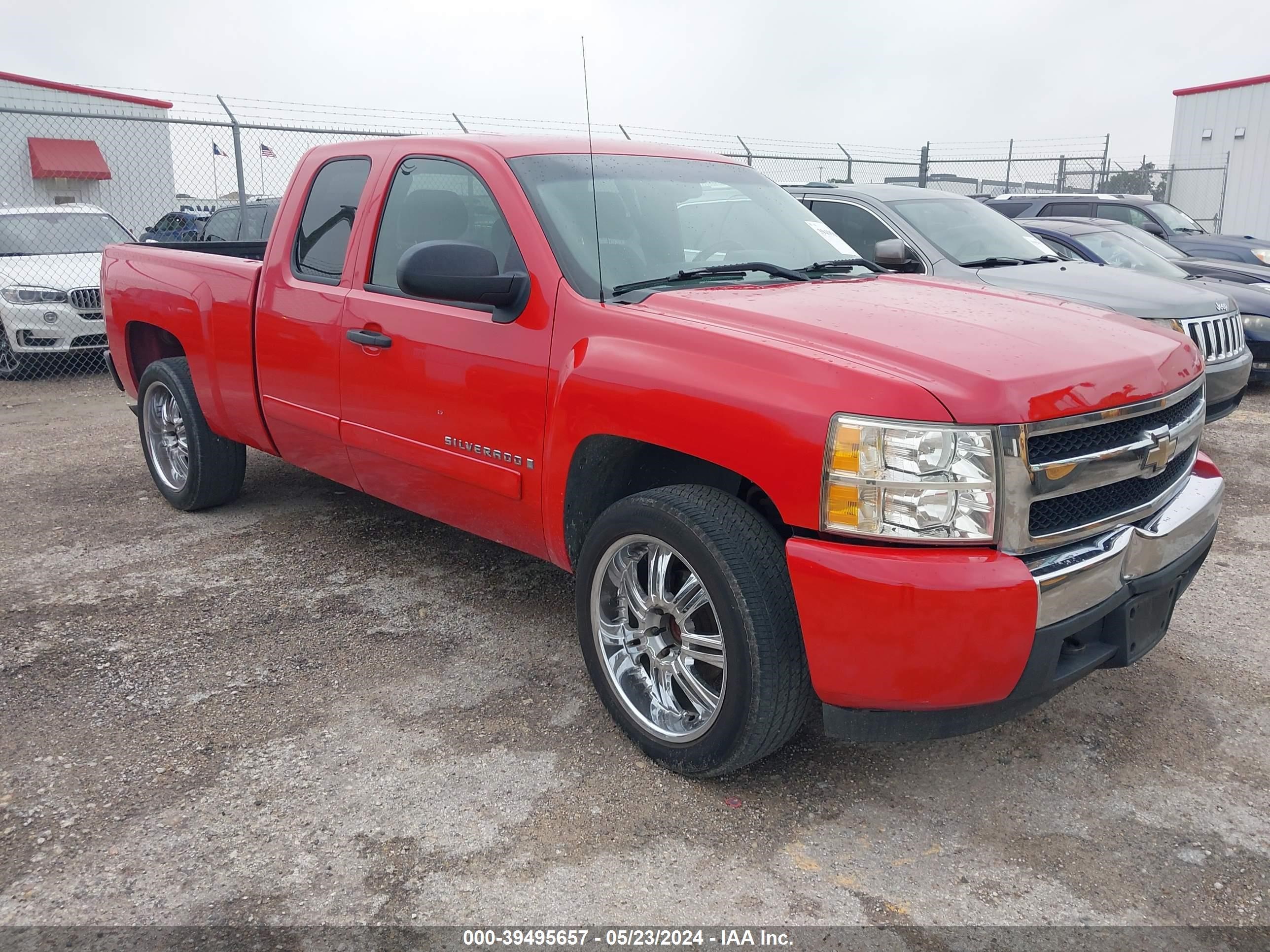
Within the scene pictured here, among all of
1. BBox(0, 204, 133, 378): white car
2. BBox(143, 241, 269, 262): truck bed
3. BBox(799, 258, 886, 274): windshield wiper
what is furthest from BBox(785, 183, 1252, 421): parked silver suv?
BBox(0, 204, 133, 378): white car

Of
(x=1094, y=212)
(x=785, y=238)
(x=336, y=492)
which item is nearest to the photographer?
(x=785, y=238)

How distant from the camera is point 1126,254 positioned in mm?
8414

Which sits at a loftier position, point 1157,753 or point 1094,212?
point 1094,212

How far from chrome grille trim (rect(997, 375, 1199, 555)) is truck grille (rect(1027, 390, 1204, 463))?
0.01 meters

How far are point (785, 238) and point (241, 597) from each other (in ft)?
8.89

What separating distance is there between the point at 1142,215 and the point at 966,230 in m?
6.31

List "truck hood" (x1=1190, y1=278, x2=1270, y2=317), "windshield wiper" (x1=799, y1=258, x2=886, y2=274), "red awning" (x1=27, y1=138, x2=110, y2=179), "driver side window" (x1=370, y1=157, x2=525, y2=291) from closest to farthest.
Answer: "driver side window" (x1=370, y1=157, x2=525, y2=291) < "windshield wiper" (x1=799, y1=258, x2=886, y2=274) < "truck hood" (x1=1190, y1=278, x2=1270, y2=317) < "red awning" (x1=27, y1=138, x2=110, y2=179)

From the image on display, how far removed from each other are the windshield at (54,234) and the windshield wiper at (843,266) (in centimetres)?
866

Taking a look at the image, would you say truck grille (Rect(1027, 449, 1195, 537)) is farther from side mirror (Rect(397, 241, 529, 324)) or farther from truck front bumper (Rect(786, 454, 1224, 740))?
side mirror (Rect(397, 241, 529, 324))

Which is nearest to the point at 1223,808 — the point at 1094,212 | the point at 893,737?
the point at 893,737

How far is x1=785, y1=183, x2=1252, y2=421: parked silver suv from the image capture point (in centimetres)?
627

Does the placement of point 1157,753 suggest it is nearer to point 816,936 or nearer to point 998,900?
point 998,900

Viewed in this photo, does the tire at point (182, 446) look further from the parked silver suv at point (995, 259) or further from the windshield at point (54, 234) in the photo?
the windshield at point (54, 234)

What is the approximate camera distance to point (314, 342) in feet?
13.6
